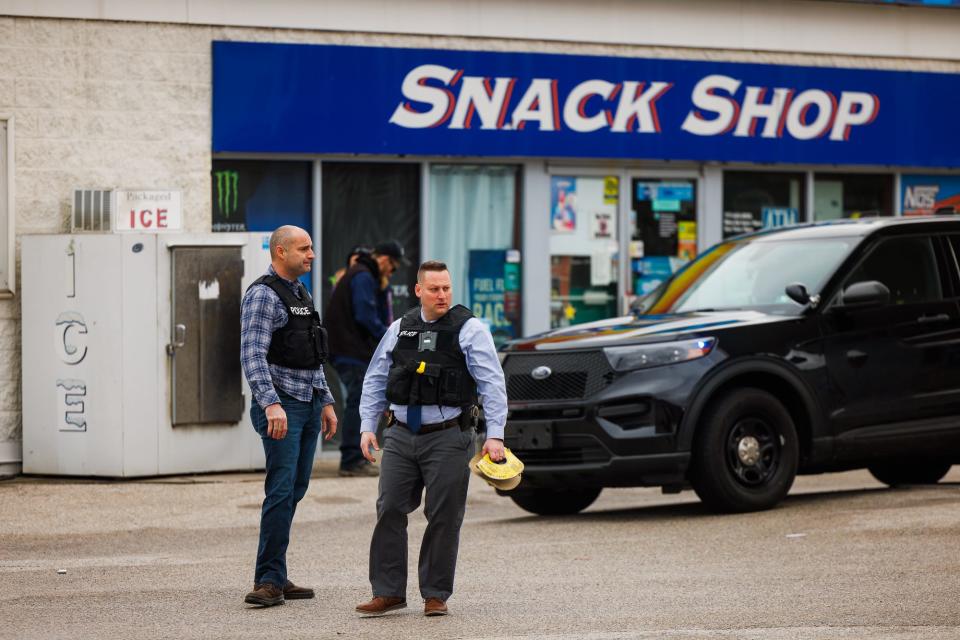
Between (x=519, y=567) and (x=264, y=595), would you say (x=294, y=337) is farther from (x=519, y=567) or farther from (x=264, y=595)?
(x=519, y=567)

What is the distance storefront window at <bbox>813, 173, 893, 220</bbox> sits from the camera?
1858 cm

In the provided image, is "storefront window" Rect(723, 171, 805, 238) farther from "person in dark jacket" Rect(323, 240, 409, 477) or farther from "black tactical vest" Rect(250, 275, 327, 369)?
"black tactical vest" Rect(250, 275, 327, 369)

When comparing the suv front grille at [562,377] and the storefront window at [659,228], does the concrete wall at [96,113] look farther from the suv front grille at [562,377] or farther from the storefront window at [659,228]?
the suv front grille at [562,377]

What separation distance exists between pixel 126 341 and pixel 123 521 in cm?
239

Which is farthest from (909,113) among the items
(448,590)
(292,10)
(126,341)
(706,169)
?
(448,590)

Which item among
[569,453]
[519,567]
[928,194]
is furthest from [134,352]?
[928,194]

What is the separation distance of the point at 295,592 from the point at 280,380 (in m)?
1.04

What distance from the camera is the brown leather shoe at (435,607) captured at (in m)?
7.69

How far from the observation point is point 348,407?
560 inches

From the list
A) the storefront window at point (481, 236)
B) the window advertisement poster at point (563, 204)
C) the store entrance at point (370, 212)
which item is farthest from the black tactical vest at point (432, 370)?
the window advertisement poster at point (563, 204)

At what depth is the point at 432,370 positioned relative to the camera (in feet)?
25.4

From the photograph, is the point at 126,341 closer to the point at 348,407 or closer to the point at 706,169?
the point at 348,407

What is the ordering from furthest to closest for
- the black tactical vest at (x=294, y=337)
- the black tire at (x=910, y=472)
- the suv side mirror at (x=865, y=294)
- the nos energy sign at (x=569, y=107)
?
the nos energy sign at (x=569, y=107) < the black tire at (x=910, y=472) < the suv side mirror at (x=865, y=294) < the black tactical vest at (x=294, y=337)

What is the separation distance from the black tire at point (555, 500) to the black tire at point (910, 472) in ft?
8.11
